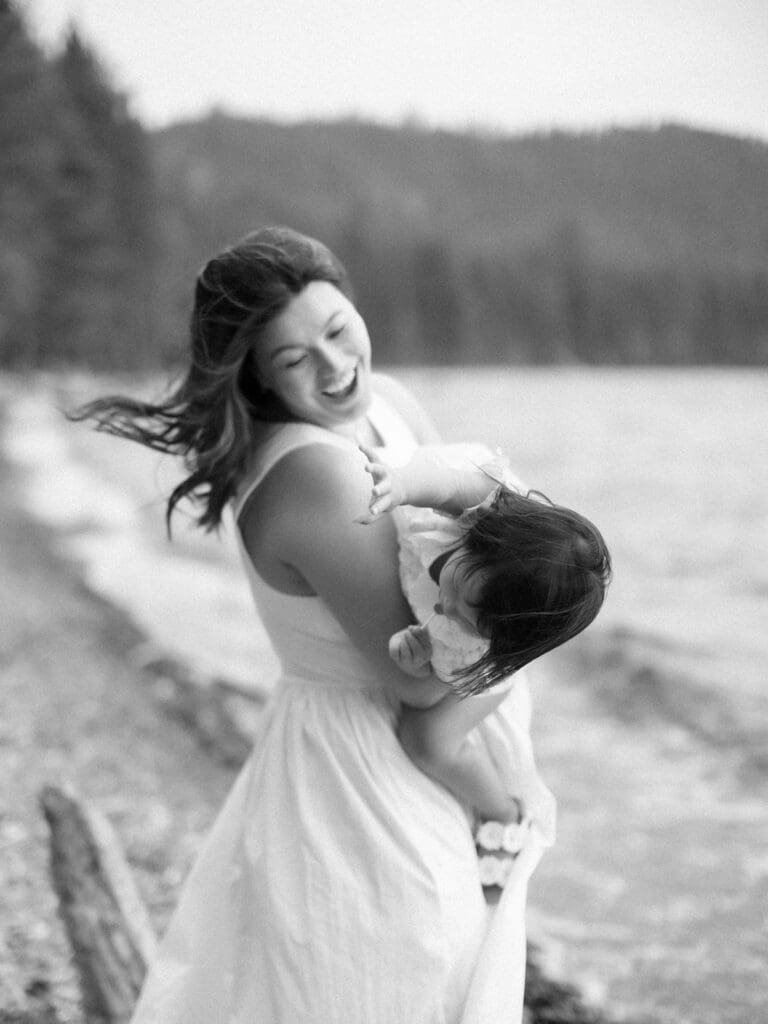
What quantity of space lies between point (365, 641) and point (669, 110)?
30.2 ft

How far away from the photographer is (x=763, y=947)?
420 cm

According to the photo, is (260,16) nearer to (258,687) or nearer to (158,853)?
(258,687)

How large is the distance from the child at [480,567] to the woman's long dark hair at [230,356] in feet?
1.20

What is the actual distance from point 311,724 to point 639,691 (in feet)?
21.1

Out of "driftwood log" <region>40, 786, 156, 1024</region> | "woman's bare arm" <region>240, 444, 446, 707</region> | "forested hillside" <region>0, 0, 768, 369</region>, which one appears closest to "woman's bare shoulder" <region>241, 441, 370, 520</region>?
"woman's bare arm" <region>240, 444, 446, 707</region>

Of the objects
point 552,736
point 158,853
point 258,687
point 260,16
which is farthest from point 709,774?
point 260,16

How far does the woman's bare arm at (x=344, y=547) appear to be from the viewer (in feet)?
5.83

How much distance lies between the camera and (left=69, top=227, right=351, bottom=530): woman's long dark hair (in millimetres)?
1897

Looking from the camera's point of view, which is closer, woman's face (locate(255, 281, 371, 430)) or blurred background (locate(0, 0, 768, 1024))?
woman's face (locate(255, 281, 371, 430))

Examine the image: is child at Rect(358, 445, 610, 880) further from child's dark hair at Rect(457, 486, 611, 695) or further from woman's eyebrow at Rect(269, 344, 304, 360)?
woman's eyebrow at Rect(269, 344, 304, 360)

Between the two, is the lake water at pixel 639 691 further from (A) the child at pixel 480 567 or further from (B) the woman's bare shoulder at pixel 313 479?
(A) the child at pixel 480 567

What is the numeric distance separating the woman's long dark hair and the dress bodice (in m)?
0.07

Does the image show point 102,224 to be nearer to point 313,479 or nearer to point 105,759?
point 105,759

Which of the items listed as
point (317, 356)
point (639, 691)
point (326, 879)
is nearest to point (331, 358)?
point (317, 356)
